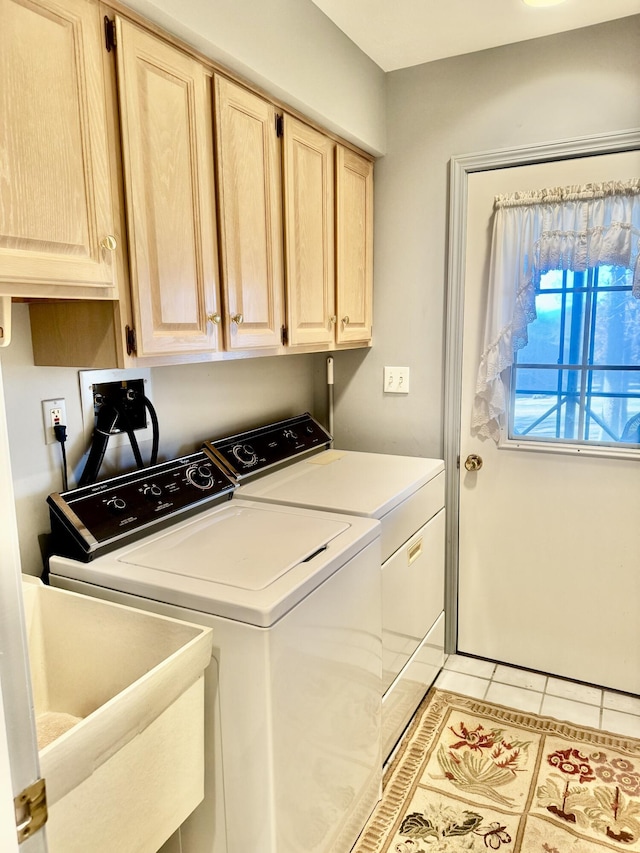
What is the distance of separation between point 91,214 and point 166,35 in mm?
524

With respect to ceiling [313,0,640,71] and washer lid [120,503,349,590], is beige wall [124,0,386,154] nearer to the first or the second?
ceiling [313,0,640,71]

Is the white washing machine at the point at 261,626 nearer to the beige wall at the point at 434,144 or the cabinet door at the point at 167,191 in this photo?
the cabinet door at the point at 167,191

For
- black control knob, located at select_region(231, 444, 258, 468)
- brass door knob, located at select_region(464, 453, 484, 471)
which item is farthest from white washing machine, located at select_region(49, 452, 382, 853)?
brass door knob, located at select_region(464, 453, 484, 471)

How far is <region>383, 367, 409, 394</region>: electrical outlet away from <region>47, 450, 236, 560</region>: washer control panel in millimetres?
972

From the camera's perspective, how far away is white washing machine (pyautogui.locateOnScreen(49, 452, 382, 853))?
126 centimetres

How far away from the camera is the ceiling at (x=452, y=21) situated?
6.28 feet

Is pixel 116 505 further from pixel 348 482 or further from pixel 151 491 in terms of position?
pixel 348 482

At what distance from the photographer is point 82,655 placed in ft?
4.48

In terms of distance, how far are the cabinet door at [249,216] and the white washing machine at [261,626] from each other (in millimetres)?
508

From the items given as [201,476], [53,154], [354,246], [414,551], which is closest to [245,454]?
[201,476]

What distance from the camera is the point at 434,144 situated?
2.38 m

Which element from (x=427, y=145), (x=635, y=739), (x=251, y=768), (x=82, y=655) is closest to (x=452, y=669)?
(x=635, y=739)

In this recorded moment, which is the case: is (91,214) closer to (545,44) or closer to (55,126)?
(55,126)

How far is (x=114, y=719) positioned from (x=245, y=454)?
1.21 m
